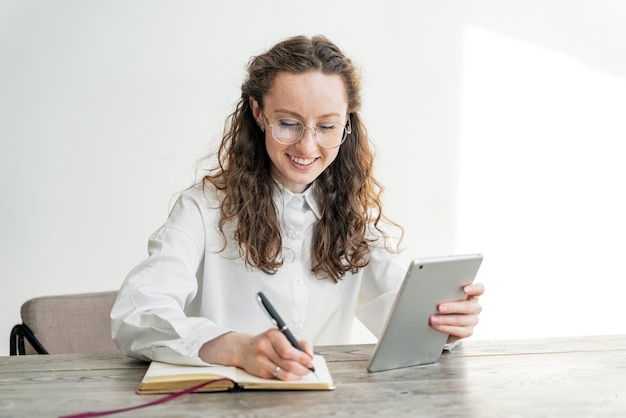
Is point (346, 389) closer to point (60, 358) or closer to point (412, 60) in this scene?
point (60, 358)

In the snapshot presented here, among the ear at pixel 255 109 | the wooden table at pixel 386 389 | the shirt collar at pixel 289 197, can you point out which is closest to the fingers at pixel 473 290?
the wooden table at pixel 386 389

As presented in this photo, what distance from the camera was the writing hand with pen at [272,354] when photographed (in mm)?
1586

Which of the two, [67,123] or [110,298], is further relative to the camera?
[67,123]

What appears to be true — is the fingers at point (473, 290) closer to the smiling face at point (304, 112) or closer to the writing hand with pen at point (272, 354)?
the writing hand with pen at point (272, 354)

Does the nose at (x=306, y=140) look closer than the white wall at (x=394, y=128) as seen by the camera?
Yes

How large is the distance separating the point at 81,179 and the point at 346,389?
2345 mm

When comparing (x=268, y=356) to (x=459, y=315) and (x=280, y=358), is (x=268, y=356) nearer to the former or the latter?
(x=280, y=358)

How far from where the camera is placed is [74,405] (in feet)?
5.00

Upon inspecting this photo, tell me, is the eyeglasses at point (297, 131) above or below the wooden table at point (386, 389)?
above

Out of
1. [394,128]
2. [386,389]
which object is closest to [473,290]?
[386,389]

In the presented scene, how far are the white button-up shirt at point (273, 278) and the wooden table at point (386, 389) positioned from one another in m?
0.32

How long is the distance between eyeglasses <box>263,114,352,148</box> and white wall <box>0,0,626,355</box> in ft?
5.36

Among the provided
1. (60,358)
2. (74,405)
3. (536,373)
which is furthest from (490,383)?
(60,358)

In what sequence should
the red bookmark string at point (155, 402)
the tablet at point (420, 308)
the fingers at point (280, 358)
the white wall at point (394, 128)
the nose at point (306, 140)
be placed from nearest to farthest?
1. the red bookmark string at point (155, 402)
2. the fingers at point (280, 358)
3. the tablet at point (420, 308)
4. the nose at point (306, 140)
5. the white wall at point (394, 128)
